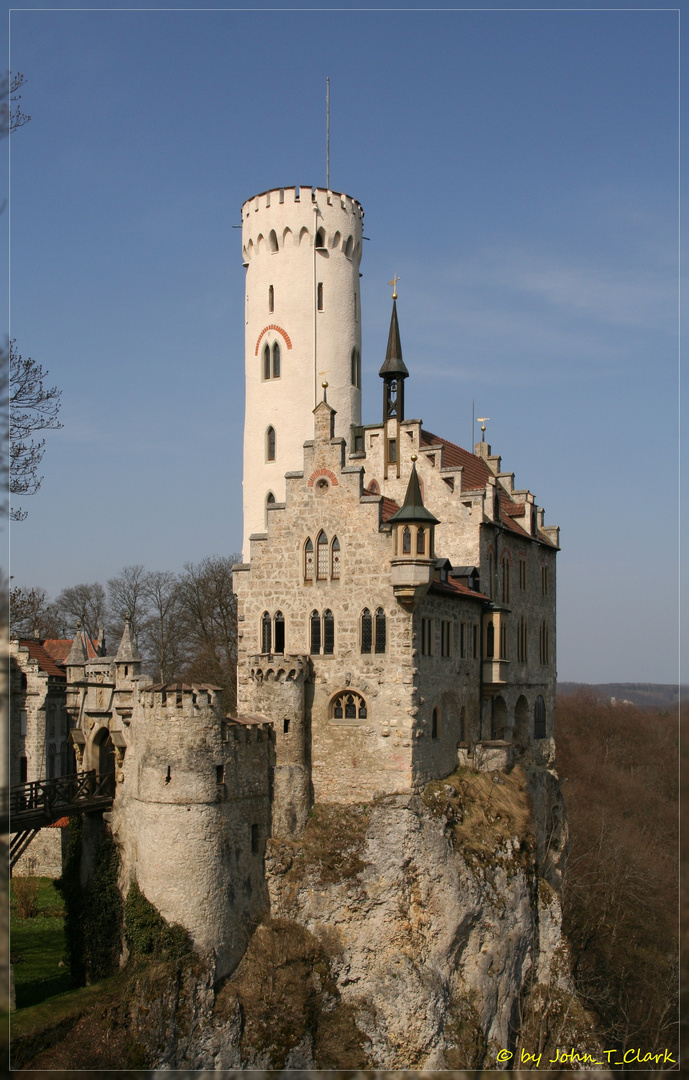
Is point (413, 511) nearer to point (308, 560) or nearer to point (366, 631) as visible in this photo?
point (366, 631)

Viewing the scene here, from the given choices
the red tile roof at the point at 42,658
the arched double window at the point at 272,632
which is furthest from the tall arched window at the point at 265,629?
the red tile roof at the point at 42,658

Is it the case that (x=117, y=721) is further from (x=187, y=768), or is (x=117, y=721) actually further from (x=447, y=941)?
(x=447, y=941)

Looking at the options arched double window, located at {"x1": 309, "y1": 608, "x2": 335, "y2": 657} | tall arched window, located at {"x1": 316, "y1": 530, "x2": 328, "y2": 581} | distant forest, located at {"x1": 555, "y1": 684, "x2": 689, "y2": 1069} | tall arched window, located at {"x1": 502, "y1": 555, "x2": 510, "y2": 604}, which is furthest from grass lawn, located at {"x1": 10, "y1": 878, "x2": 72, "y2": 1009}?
tall arched window, located at {"x1": 502, "y1": 555, "x2": 510, "y2": 604}

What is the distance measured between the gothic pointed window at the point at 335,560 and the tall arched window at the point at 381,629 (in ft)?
7.30

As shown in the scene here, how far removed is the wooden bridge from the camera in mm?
30409

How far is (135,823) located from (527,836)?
15.4 metres

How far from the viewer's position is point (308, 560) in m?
36.2

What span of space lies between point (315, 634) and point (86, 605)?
2277 inches

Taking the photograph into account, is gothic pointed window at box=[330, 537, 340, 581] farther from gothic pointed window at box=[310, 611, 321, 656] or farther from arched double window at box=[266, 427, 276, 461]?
arched double window at box=[266, 427, 276, 461]

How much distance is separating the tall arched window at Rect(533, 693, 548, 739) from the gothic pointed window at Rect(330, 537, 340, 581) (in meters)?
18.5

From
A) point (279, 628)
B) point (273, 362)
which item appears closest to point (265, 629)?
point (279, 628)

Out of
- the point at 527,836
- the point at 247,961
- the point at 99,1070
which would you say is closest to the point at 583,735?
the point at 527,836

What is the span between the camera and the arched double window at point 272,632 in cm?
A: 3672

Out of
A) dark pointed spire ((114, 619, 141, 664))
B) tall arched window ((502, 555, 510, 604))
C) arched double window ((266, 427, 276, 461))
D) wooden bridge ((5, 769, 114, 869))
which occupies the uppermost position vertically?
arched double window ((266, 427, 276, 461))
